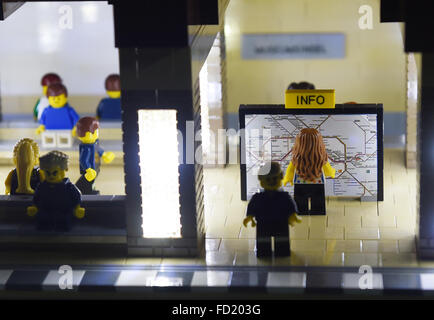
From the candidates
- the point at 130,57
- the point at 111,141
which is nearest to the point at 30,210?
the point at 130,57

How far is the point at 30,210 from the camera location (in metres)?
11.2

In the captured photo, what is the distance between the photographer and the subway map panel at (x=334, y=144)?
12508mm

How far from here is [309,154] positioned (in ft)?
39.0

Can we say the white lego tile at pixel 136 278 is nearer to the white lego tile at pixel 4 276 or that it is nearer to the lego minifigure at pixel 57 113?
the white lego tile at pixel 4 276

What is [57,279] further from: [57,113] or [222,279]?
[57,113]

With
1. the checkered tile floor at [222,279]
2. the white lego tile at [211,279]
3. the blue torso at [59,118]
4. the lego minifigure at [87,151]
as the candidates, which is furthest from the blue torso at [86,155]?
the white lego tile at [211,279]

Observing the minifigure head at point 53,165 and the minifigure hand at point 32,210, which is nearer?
the minifigure head at point 53,165

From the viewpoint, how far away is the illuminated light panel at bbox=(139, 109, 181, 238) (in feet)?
34.6

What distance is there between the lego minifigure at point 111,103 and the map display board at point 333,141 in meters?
3.53

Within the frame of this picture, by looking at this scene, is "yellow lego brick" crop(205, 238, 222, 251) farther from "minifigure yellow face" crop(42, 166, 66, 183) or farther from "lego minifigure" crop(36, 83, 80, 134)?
"lego minifigure" crop(36, 83, 80, 134)

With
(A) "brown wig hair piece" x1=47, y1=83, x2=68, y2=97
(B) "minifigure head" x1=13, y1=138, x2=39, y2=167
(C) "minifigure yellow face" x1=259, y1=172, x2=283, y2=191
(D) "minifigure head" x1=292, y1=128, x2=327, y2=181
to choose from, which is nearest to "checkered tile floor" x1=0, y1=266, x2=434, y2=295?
(C) "minifigure yellow face" x1=259, y1=172, x2=283, y2=191

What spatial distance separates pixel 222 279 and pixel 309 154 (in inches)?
96.4

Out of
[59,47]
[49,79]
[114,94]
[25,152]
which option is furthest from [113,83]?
[25,152]
